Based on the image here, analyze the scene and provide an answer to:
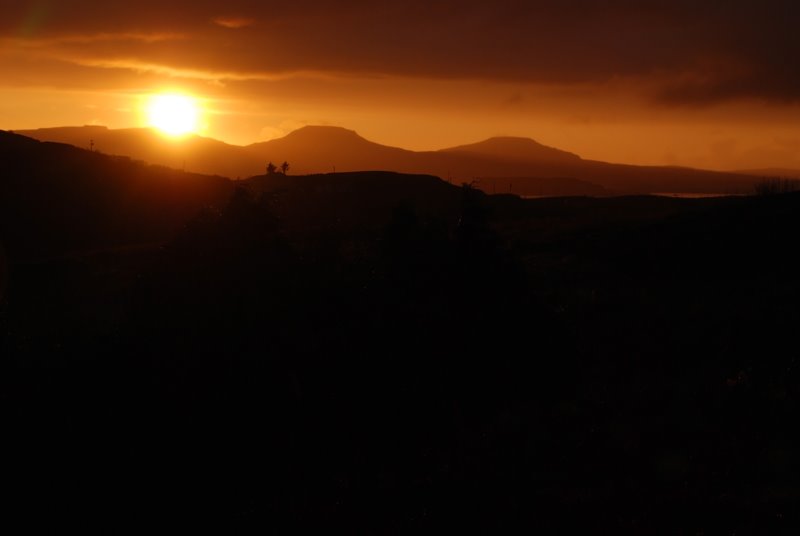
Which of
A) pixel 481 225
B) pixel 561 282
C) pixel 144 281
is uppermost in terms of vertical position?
pixel 481 225

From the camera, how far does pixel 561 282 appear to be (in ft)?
147

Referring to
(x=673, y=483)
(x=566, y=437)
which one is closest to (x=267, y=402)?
(x=566, y=437)

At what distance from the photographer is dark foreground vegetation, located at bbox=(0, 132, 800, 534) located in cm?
1427

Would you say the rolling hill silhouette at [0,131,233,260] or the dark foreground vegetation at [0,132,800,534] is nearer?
the dark foreground vegetation at [0,132,800,534]

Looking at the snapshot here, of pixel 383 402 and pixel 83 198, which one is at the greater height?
pixel 83 198

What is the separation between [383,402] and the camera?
1934 centimetres

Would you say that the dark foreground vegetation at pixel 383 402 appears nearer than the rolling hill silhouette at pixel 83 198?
Yes

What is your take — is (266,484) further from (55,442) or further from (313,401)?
(55,442)

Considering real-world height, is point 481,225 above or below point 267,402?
above

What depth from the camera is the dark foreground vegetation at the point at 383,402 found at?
1427cm

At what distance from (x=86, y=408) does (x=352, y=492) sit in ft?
22.3

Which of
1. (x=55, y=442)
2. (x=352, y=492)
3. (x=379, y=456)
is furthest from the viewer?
(x=379, y=456)

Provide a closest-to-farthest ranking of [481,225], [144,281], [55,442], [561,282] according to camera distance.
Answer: [55,442]
[144,281]
[481,225]
[561,282]

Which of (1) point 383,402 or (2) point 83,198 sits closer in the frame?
(1) point 383,402
